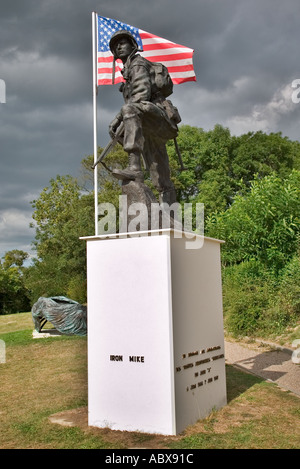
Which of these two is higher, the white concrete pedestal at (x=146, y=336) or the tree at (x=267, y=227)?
the tree at (x=267, y=227)

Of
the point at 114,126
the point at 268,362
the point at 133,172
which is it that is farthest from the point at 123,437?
the point at 268,362

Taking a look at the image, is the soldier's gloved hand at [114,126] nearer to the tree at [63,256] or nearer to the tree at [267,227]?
the tree at [267,227]

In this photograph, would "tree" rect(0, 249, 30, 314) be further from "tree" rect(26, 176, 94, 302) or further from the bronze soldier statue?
the bronze soldier statue

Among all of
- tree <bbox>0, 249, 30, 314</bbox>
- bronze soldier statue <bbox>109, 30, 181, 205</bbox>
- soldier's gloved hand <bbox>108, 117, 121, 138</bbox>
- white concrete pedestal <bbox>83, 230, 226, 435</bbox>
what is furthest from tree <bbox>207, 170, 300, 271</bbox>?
tree <bbox>0, 249, 30, 314</bbox>

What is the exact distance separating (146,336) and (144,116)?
2.93 metres

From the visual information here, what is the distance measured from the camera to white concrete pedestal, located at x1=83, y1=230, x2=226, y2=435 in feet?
15.6

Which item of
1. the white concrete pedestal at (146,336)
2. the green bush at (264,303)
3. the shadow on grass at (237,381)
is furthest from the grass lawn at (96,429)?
the green bush at (264,303)

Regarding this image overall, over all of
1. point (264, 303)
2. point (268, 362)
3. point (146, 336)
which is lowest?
point (268, 362)

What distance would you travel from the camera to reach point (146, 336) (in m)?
4.86

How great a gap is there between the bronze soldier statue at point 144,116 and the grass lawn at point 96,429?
3.06 metres

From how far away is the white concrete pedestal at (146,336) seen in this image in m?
4.76

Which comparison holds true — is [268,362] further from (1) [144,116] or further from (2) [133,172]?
(1) [144,116]

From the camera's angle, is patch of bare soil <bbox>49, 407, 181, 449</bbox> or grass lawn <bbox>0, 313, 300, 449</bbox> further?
grass lawn <bbox>0, 313, 300, 449</bbox>

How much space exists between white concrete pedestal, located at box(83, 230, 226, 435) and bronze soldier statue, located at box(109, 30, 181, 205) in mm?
1307
